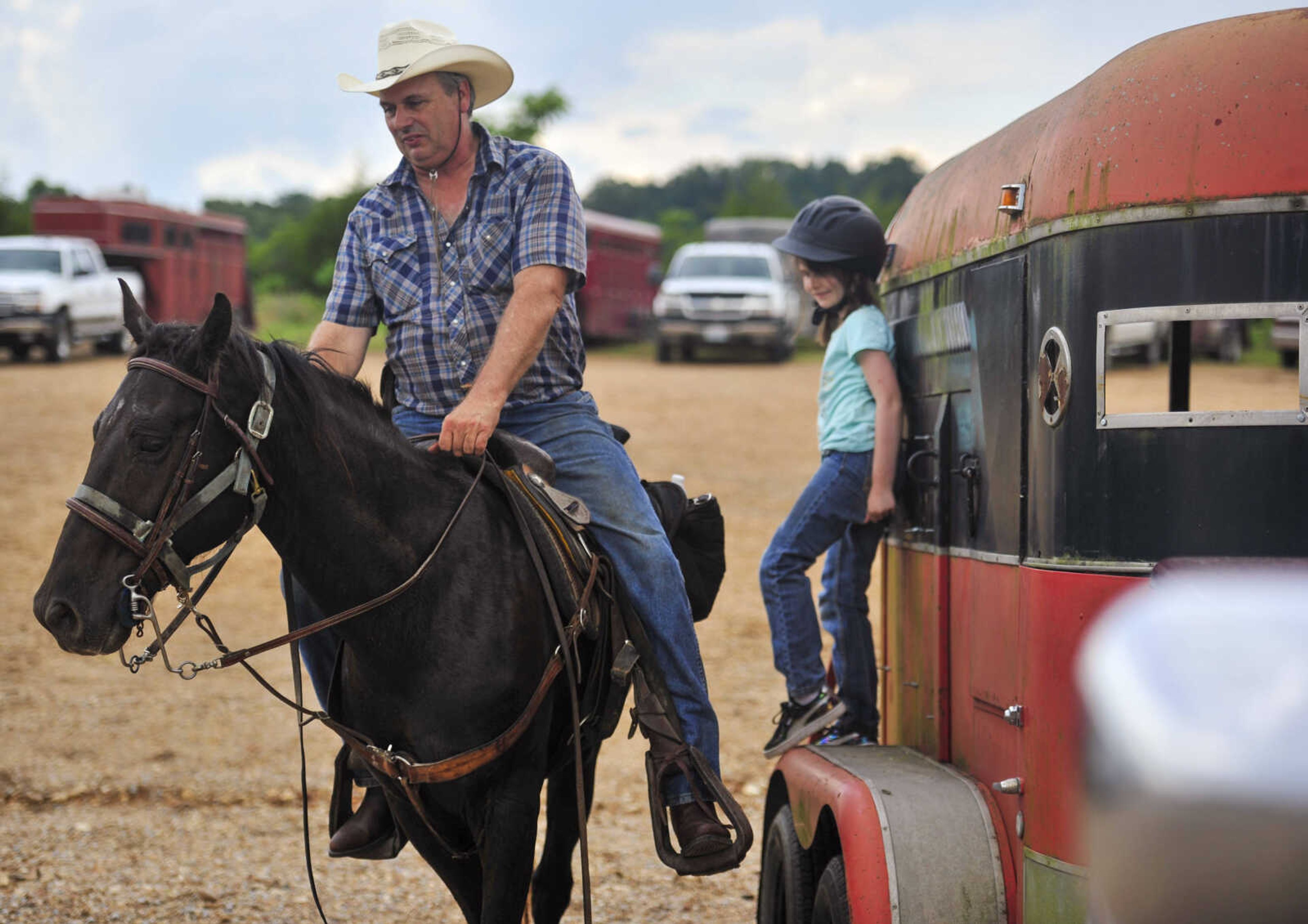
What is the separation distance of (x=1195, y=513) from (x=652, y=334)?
28.6 meters

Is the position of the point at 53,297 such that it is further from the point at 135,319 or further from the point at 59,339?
the point at 135,319

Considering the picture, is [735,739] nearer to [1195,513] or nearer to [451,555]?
[451,555]

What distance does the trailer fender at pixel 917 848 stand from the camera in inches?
138

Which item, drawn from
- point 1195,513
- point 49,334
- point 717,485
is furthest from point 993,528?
point 49,334

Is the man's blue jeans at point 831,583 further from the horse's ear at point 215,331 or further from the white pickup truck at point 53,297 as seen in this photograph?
the white pickup truck at point 53,297

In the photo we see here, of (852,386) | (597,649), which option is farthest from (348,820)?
(852,386)

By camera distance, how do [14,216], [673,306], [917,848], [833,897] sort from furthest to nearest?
[14,216]
[673,306]
[833,897]
[917,848]

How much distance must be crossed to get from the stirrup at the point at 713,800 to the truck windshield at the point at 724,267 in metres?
21.1

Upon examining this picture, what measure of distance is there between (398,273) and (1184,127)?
7.73ft

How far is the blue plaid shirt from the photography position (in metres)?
4.16

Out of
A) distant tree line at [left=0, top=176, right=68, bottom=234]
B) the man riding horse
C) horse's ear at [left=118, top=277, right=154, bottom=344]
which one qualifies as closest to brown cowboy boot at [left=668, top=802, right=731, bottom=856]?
the man riding horse

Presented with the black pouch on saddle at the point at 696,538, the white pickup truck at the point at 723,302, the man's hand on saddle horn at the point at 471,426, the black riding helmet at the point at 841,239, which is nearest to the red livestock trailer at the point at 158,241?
the white pickup truck at the point at 723,302

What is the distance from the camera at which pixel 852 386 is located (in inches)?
188

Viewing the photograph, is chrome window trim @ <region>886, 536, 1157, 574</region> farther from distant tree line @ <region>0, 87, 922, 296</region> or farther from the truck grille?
the truck grille
